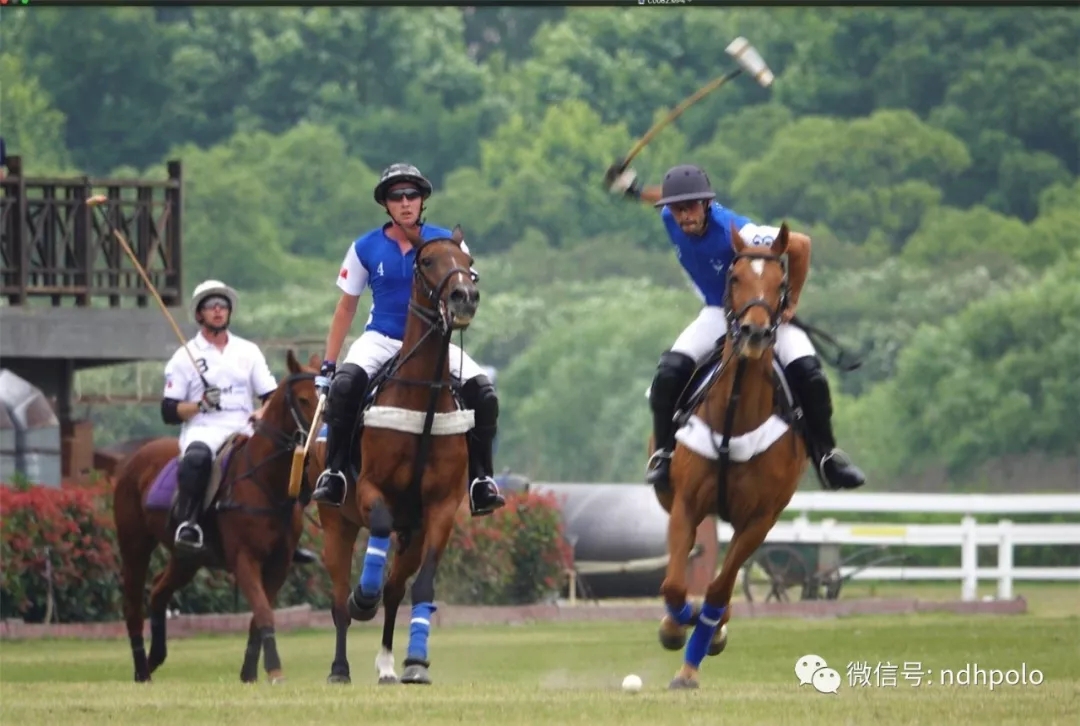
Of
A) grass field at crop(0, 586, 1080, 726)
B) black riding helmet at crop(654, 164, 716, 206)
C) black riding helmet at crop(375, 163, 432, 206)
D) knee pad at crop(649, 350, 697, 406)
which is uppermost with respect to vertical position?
black riding helmet at crop(375, 163, 432, 206)

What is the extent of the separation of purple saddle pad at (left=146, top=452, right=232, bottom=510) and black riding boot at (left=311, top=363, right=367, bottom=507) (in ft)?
11.8

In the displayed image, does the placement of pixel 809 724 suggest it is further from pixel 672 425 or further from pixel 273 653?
pixel 273 653

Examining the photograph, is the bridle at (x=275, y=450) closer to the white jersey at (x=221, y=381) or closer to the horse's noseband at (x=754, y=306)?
the white jersey at (x=221, y=381)

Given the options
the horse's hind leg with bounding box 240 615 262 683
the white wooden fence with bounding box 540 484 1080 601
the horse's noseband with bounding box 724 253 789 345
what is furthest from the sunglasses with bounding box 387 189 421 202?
the white wooden fence with bounding box 540 484 1080 601

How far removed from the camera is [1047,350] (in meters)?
66.8

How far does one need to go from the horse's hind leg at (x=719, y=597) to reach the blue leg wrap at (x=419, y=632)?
1.44m

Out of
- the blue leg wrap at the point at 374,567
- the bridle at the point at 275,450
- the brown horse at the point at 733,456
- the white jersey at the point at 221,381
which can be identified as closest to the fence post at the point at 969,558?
the white jersey at the point at 221,381

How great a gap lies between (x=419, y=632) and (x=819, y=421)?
256cm

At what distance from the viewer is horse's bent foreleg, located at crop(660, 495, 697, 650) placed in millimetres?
15617

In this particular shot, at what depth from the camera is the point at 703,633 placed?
15.9 metres

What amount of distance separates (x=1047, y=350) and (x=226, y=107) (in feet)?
143

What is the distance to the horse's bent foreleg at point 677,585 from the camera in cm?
1562

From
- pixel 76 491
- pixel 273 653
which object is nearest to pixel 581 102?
pixel 76 491

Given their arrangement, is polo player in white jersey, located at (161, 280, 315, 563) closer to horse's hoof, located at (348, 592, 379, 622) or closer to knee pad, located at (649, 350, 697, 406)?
horse's hoof, located at (348, 592, 379, 622)
